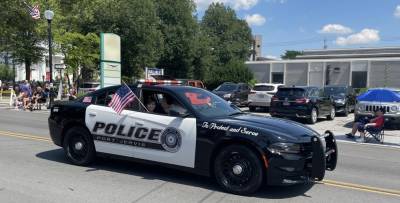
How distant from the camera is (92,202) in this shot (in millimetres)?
5906

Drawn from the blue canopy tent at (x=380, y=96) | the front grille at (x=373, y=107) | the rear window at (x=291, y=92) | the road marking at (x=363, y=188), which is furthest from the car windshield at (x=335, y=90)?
the road marking at (x=363, y=188)

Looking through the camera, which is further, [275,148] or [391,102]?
[391,102]

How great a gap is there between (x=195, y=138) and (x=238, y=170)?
2.70 ft

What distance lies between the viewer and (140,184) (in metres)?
6.92

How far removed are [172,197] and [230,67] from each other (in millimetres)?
48082

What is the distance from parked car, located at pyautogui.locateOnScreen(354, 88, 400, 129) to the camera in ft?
53.0

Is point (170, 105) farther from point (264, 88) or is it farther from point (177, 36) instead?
point (177, 36)

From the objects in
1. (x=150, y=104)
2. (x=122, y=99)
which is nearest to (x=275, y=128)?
(x=150, y=104)

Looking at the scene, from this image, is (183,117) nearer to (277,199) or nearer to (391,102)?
(277,199)

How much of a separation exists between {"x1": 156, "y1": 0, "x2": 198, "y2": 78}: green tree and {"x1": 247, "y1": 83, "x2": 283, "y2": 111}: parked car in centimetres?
2579

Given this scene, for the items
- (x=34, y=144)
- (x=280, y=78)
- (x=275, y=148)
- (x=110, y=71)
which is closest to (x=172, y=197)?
(x=275, y=148)

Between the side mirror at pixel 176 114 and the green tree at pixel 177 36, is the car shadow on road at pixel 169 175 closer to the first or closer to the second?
the side mirror at pixel 176 114

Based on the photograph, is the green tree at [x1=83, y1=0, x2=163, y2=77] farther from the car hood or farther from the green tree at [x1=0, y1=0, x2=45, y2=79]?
the car hood

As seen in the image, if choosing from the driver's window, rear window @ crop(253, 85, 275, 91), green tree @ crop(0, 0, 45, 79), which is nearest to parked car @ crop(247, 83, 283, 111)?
rear window @ crop(253, 85, 275, 91)
